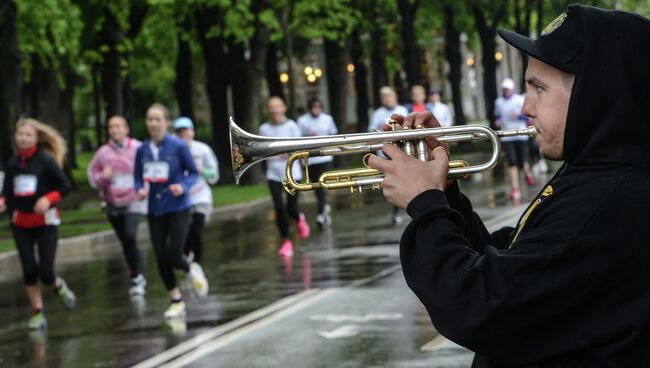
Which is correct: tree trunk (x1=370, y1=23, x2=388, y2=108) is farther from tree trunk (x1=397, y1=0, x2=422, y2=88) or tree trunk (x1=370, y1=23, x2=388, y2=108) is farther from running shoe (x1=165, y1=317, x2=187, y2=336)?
running shoe (x1=165, y1=317, x2=187, y2=336)

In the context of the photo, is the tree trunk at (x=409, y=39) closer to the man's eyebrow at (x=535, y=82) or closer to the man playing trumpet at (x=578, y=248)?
the man's eyebrow at (x=535, y=82)

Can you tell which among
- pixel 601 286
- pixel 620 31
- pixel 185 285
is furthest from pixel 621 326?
pixel 185 285

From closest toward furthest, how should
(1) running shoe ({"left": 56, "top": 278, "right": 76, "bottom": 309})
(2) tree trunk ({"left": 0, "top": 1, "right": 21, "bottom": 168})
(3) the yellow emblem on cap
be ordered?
(3) the yellow emblem on cap, (1) running shoe ({"left": 56, "top": 278, "right": 76, "bottom": 309}), (2) tree trunk ({"left": 0, "top": 1, "right": 21, "bottom": 168})

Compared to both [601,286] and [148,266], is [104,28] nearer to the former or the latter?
[148,266]

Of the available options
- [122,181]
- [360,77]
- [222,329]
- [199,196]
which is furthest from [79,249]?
[360,77]

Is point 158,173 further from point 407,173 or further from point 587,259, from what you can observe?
point 587,259

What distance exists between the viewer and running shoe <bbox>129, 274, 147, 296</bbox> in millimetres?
14188

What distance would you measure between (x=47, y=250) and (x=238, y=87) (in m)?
22.8

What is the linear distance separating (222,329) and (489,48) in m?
46.8

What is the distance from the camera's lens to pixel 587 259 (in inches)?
117

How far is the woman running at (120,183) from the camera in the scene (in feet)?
49.4

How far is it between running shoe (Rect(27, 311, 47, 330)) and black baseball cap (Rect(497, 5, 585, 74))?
9.48 m

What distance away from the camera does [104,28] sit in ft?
104

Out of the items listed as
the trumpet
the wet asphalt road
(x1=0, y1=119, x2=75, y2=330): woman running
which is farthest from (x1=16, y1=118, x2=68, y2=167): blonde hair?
the trumpet
